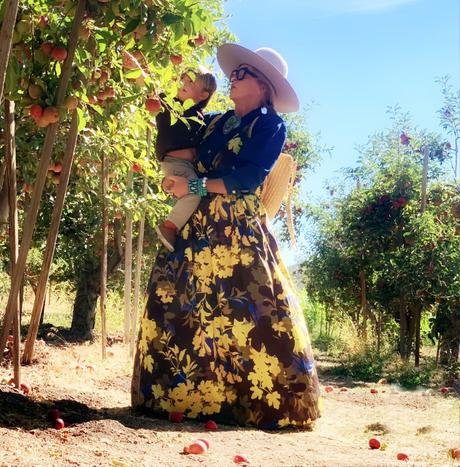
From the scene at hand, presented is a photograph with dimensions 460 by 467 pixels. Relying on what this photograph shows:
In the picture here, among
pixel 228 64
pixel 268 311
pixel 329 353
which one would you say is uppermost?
pixel 228 64

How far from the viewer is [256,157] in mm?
2945

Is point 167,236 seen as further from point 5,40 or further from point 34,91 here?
point 5,40

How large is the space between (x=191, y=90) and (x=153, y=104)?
568mm

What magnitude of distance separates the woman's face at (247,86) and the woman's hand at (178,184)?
539mm

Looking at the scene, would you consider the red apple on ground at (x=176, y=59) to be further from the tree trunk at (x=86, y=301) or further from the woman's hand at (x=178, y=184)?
the tree trunk at (x=86, y=301)

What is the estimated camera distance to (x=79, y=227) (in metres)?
7.45

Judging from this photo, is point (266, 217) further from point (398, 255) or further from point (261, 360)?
point (398, 255)

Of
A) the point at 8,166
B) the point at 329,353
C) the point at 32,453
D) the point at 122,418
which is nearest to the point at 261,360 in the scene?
the point at 122,418

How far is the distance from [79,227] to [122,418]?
489 centimetres

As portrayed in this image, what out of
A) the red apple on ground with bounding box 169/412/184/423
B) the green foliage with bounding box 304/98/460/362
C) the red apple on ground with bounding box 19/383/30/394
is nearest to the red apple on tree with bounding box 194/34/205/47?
the red apple on ground with bounding box 169/412/184/423

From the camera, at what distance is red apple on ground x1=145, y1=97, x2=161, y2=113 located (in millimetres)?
2537

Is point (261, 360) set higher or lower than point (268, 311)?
lower

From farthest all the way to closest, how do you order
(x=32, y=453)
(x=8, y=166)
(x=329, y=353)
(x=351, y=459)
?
(x=329, y=353)
(x=8, y=166)
(x=351, y=459)
(x=32, y=453)

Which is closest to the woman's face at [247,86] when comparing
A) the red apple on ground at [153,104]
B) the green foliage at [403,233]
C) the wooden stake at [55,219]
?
the red apple on ground at [153,104]
